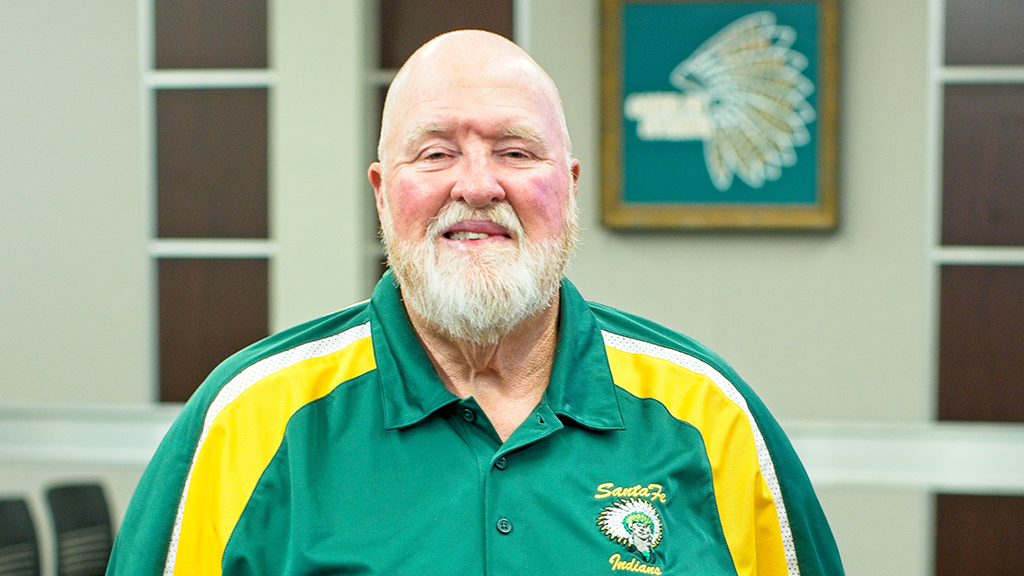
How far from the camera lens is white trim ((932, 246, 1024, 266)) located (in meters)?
3.14

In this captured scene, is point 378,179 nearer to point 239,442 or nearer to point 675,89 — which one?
point 239,442

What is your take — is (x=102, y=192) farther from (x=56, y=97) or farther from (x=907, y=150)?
(x=907, y=150)

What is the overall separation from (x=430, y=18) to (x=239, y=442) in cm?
241

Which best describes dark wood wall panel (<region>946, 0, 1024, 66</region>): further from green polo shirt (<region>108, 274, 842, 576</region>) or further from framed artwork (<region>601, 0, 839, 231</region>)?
green polo shirt (<region>108, 274, 842, 576</region>)

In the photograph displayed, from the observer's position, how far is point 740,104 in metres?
3.13

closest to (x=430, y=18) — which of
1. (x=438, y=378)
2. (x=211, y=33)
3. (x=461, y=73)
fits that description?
(x=211, y=33)

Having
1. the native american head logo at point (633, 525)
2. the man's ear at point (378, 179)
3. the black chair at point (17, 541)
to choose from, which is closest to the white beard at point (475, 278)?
the man's ear at point (378, 179)

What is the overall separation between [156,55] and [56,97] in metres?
0.41

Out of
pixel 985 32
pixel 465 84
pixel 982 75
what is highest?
A: pixel 985 32

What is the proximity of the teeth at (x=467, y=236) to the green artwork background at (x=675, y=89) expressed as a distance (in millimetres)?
2023

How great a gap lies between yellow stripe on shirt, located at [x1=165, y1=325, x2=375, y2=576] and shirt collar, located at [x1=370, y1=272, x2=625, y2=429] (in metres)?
0.04

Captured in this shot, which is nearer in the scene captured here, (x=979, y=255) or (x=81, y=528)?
(x=81, y=528)

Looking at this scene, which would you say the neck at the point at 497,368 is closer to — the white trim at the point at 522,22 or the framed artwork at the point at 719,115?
the framed artwork at the point at 719,115

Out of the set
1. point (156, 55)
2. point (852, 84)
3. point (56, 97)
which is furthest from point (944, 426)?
point (56, 97)
